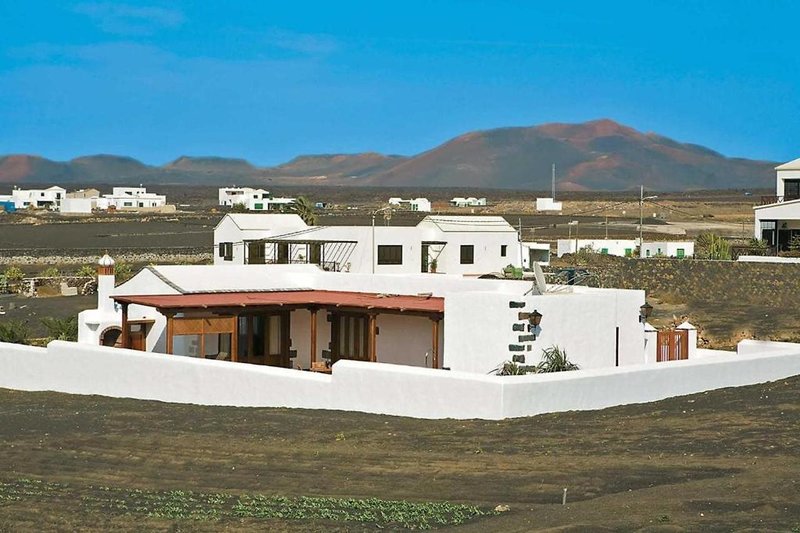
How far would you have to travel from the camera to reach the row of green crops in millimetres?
12094

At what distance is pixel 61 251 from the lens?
8031 cm

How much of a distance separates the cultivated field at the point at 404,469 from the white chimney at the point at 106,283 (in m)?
8.19

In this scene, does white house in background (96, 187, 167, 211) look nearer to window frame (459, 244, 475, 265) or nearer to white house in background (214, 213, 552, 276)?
white house in background (214, 213, 552, 276)

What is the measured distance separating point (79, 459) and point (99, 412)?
4.47 m

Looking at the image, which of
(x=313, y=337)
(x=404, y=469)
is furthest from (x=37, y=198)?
(x=404, y=469)

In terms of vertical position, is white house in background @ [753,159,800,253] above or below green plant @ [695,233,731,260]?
above

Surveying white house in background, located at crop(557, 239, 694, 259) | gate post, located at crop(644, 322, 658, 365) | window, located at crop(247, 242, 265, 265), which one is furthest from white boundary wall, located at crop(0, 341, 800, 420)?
white house in background, located at crop(557, 239, 694, 259)

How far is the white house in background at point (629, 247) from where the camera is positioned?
5869 centimetres

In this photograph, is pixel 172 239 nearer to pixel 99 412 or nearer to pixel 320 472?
pixel 99 412

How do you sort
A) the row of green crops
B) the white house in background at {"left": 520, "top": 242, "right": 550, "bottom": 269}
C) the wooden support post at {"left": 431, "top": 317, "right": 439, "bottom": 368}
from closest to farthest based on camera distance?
the row of green crops, the wooden support post at {"left": 431, "top": 317, "right": 439, "bottom": 368}, the white house in background at {"left": 520, "top": 242, "right": 550, "bottom": 269}

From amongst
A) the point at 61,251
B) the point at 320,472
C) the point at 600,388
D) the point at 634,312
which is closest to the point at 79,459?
the point at 320,472

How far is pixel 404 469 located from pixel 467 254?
32.2 meters

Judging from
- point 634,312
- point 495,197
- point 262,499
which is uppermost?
point 495,197

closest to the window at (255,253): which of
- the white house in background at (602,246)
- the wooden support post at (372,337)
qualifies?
the wooden support post at (372,337)
